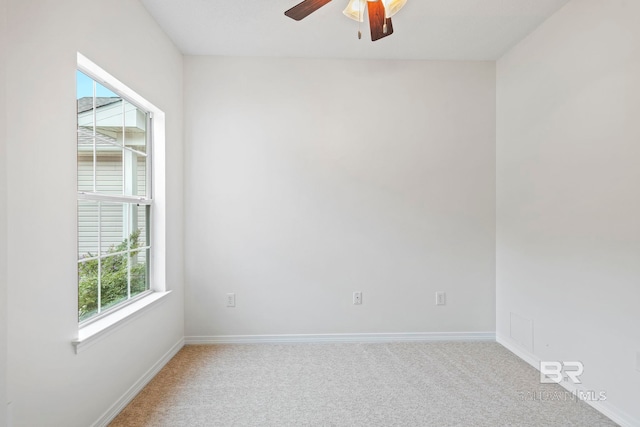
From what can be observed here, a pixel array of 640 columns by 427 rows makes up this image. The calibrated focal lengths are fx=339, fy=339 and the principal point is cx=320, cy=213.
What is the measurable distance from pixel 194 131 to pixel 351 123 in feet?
4.95

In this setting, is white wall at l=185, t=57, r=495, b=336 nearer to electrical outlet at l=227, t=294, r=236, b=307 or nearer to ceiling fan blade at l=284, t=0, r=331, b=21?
electrical outlet at l=227, t=294, r=236, b=307

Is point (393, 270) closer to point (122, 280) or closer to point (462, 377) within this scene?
point (462, 377)

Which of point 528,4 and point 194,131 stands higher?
point 528,4

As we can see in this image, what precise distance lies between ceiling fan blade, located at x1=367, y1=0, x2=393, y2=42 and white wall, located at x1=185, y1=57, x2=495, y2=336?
1.34 metres

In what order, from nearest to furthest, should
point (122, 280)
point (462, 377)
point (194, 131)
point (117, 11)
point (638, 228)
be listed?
1. point (638, 228)
2. point (117, 11)
3. point (122, 280)
4. point (462, 377)
5. point (194, 131)

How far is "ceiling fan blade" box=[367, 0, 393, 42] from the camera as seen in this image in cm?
180

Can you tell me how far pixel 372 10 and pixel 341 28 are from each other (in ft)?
3.24

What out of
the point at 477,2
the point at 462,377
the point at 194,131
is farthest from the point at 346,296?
the point at 477,2

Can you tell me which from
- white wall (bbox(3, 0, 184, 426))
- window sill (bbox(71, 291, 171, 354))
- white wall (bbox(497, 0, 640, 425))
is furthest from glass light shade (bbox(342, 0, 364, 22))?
window sill (bbox(71, 291, 171, 354))

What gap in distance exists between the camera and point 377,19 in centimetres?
187

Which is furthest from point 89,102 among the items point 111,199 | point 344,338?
point 344,338

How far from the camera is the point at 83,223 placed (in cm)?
193

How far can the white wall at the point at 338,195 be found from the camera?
127 inches

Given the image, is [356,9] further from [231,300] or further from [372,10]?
[231,300]
